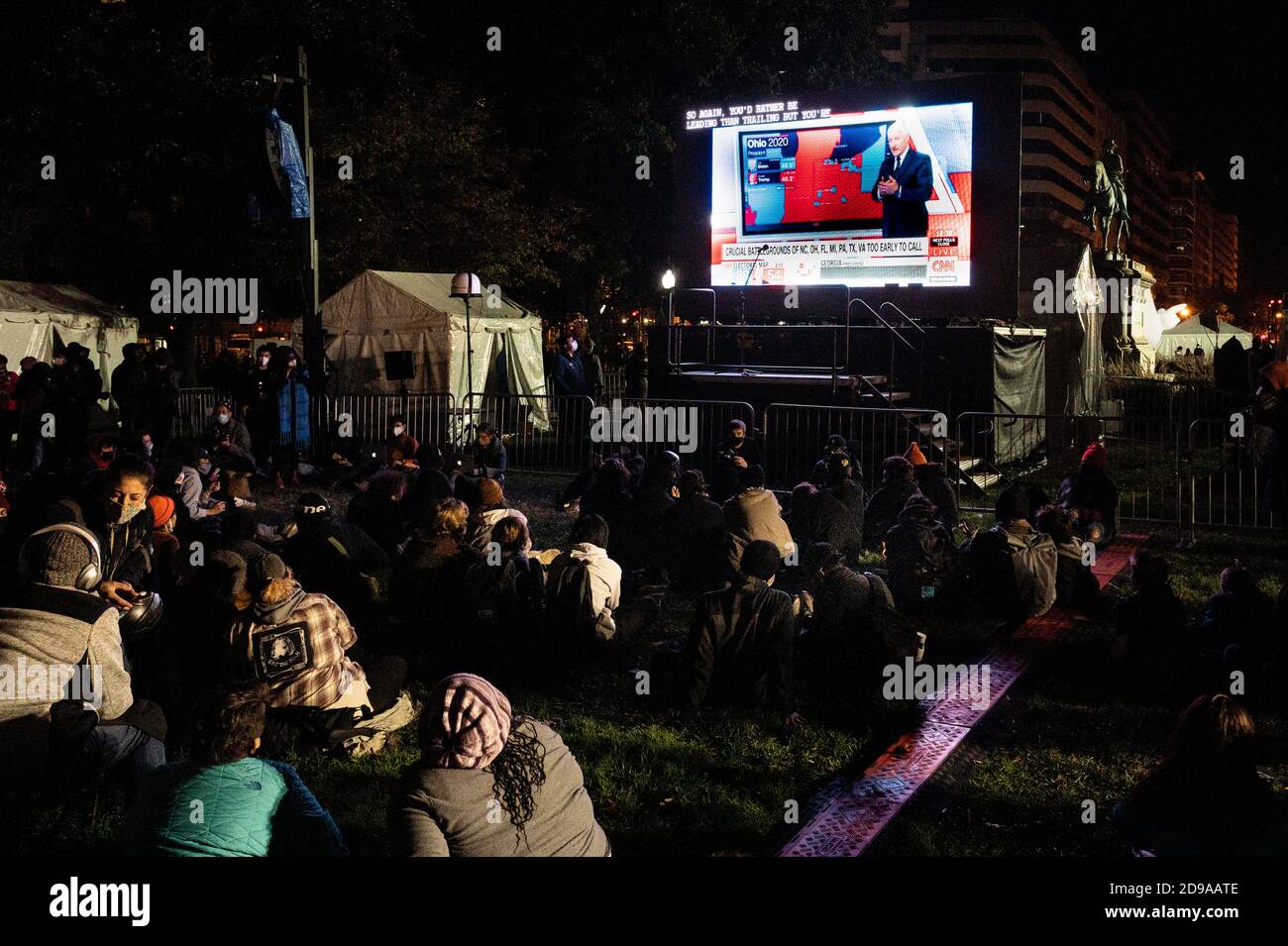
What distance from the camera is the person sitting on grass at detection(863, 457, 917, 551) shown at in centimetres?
995

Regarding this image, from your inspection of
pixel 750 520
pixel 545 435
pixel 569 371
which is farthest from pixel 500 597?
pixel 569 371

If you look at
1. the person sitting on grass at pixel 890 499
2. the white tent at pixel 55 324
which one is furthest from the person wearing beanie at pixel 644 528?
the white tent at pixel 55 324

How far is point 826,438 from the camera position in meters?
14.8

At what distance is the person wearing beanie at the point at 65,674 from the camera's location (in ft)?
15.0

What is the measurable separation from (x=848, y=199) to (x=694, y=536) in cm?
1039

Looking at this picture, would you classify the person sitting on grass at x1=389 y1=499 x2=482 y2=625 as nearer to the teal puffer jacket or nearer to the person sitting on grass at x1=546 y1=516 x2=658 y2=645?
the person sitting on grass at x1=546 y1=516 x2=658 y2=645

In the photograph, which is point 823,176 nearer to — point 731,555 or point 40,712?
point 731,555

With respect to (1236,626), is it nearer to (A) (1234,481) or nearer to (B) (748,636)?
(B) (748,636)

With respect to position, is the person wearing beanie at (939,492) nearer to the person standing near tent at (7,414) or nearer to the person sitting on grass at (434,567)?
the person sitting on grass at (434,567)

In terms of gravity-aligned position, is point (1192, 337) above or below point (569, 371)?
above

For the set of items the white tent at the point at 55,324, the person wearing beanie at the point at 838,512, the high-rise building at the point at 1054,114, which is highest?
the high-rise building at the point at 1054,114

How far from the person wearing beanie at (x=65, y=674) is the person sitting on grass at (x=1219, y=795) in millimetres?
3996

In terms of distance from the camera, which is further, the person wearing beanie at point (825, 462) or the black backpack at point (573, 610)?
the person wearing beanie at point (825, 462)
